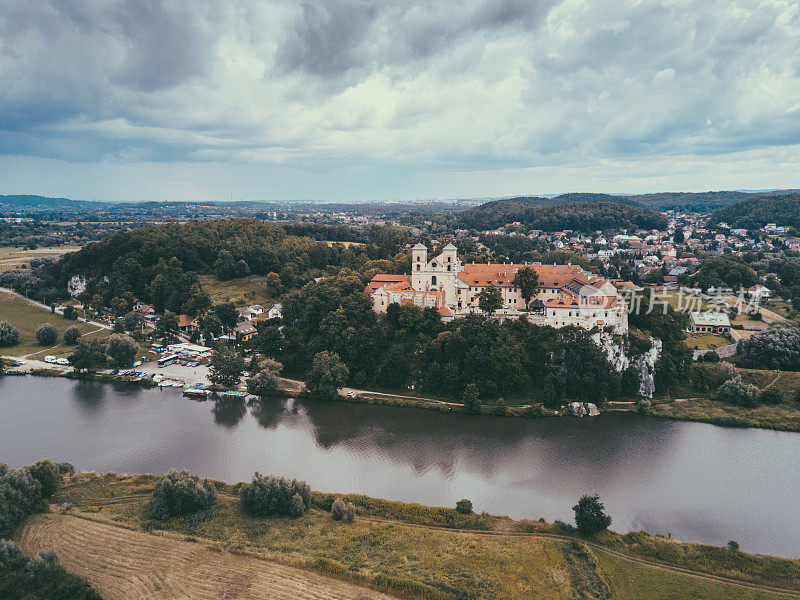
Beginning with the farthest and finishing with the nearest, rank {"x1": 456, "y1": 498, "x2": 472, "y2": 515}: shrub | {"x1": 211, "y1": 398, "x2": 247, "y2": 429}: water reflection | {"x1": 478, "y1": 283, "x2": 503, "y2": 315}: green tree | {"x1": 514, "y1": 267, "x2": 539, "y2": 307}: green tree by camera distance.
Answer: {"x1": 514, "y1": 267, "x2": 539, "y2": 307}: green tree < {"x1": 478, "y1": 283, "x2": 503, "y2": 315}: green tree < {"x1": 211, "y1": 398, "x2": 247, "y2": 429}: water reflection < {"x1": 456, "y1": 498, "x2": 472, "y2": 515}: shrub

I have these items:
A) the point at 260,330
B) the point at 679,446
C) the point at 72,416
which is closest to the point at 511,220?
the point at 260,330

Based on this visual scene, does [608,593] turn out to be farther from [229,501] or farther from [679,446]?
[229,501]

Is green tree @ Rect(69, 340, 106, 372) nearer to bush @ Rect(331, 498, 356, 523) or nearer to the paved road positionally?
the paved road

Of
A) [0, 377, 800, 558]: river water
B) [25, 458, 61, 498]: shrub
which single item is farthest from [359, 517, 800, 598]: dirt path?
[25, 458, 61, 498]: shrub

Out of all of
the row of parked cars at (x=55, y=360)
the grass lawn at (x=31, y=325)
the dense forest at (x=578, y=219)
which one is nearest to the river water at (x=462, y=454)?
the row of parked cars at (x=55, y=360)

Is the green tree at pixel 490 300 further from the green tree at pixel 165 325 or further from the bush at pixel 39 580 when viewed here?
the green tree at pixel 165 325

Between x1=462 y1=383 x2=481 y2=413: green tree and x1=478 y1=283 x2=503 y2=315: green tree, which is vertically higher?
x1=478 y1=283 x2=503 y2=315: green tree

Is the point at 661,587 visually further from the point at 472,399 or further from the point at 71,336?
the point at 71,336
